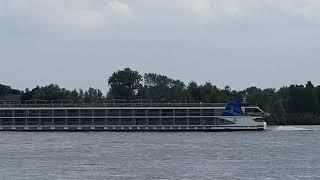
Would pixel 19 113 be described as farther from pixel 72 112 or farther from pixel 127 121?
pixel 127 121

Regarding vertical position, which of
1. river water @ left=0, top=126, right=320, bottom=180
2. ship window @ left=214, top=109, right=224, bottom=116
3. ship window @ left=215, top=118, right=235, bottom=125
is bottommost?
river water @ left=0, top=126, right=320, bottom=180

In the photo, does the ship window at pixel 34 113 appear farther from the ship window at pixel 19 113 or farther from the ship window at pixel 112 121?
the ship window at pixel 112 121

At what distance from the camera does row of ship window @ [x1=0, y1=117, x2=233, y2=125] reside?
145 m

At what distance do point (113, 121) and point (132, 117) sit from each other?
337 cm

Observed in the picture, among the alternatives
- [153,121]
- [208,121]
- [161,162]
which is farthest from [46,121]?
[161,162]

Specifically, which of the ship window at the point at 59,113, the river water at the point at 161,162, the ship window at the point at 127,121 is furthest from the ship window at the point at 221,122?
the river water at the point at 161,162

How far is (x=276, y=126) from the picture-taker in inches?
6801

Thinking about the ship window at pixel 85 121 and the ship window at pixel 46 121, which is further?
the ship window at pixel 46 121

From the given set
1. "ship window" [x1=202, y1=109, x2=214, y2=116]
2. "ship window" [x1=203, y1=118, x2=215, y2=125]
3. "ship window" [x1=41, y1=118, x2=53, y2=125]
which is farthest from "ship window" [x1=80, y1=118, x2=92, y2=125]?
"ship window" [x1=203, y1=118, x2=215, y2=125]

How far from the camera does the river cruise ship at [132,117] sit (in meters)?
142

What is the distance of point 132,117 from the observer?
14662 centimetres

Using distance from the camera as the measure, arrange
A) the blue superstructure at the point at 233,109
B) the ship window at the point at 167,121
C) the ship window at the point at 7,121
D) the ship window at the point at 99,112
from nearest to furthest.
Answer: the blue superstructure at the point at 233,109, the ship window at the point at 167,121, the ship window at the point at 99,112, the ship window at the point at 7,121

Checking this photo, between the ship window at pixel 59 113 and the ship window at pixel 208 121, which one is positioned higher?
the ship window at pixel 59 113

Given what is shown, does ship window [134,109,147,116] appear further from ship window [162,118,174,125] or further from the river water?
the river water
